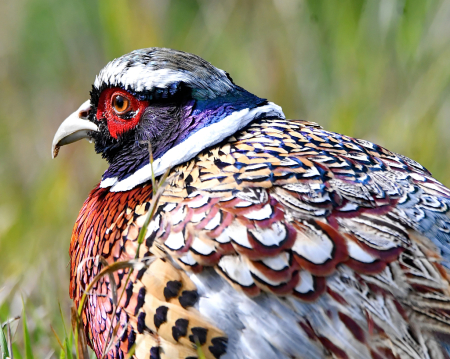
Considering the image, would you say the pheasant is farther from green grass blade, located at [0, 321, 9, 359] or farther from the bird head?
green grass blade, located at [0, 321, 9, 359]

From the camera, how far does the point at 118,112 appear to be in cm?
299

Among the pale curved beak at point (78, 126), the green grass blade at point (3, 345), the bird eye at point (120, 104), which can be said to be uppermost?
the bird eye at point (120, 104)

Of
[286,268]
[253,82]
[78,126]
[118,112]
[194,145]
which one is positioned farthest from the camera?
[253,82]

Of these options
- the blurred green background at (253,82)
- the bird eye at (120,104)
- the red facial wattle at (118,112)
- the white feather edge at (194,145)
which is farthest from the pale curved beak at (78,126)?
the blurred green background at (253,82)

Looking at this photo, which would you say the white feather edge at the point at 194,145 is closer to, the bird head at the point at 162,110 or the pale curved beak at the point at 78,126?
the bird head at the point at 162,110

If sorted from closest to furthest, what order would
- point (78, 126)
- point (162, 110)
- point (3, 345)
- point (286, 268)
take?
1. point (286, 268)
2. point (3, 345)
3. point (162, 110)
4. point (78, 126)

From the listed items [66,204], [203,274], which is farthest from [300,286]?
→ [66,204]

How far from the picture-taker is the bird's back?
223 cm

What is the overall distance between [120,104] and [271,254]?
1.18 meters

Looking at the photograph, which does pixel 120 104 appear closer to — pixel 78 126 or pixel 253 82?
pixel 78 126

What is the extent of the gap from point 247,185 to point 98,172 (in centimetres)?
302

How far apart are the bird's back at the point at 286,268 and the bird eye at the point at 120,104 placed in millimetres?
582

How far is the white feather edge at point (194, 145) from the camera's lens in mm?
2775

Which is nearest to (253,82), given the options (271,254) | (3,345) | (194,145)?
(194,145)
